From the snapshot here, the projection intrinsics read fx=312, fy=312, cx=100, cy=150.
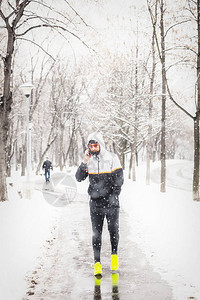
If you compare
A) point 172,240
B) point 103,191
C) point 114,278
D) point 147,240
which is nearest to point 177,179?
point 147,240

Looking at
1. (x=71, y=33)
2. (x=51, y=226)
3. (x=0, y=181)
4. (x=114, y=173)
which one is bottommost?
(x=51, y=226)

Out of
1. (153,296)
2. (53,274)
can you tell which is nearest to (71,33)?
(53,274)

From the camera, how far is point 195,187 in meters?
12.6

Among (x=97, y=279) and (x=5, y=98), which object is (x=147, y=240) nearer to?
(x=97, y=279)

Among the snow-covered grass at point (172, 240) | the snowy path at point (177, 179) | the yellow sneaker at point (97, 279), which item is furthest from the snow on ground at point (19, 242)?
the snowy path at point (177, 179)

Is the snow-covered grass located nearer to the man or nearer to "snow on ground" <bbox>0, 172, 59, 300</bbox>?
the man

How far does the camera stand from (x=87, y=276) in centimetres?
457

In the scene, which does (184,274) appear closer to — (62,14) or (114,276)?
(114,276)

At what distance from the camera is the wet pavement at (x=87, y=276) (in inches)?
153

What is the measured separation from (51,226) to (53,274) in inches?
149

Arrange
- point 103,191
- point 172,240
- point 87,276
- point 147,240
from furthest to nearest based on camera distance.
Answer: point 147,240 < point 172,240 < point 103,191 < point 87,276

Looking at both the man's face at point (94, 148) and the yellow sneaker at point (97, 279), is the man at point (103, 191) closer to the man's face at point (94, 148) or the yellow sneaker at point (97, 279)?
the man's face at point (94, 148)

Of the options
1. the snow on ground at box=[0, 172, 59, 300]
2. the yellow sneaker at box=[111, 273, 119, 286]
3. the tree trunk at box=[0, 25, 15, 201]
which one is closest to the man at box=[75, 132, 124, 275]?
the yellow sneaker at box=[111, 273, 119, 286]

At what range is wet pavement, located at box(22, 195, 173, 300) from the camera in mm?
3885
